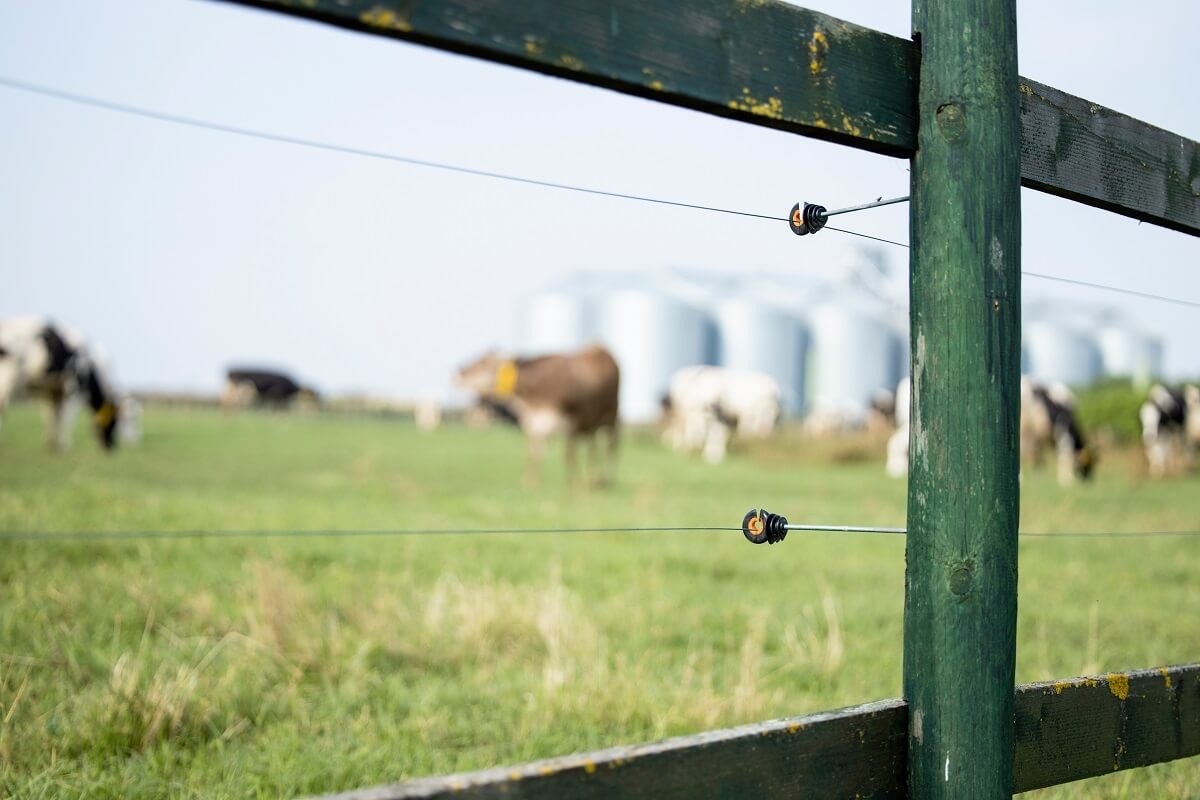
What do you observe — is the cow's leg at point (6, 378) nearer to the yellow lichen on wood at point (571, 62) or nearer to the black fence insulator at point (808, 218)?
the black fence insulator at point (808, 218)

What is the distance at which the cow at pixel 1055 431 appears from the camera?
1804 cm

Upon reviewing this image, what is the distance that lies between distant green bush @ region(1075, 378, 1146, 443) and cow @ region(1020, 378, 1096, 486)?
31.7 ft

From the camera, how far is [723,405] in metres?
29.2

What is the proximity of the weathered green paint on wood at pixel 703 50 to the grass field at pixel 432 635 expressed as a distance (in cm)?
199

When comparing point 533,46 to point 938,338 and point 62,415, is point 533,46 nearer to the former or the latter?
point 938,338

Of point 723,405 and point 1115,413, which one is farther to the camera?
point 1115,413

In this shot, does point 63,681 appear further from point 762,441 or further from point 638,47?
point 762,441

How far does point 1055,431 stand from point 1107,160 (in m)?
19.7

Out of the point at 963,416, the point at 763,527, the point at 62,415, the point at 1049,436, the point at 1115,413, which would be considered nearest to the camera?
the point at 963,416

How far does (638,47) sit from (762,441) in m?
23.0

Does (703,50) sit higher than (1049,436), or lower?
lower

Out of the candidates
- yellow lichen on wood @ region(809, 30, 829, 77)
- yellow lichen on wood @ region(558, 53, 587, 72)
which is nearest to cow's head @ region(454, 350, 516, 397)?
yellow lichen on wood @ region(809, 30, 829, 77)

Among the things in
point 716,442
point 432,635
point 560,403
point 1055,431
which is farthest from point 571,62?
point 716,442

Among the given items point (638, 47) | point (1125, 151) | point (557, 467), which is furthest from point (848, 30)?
point (557, 467)
